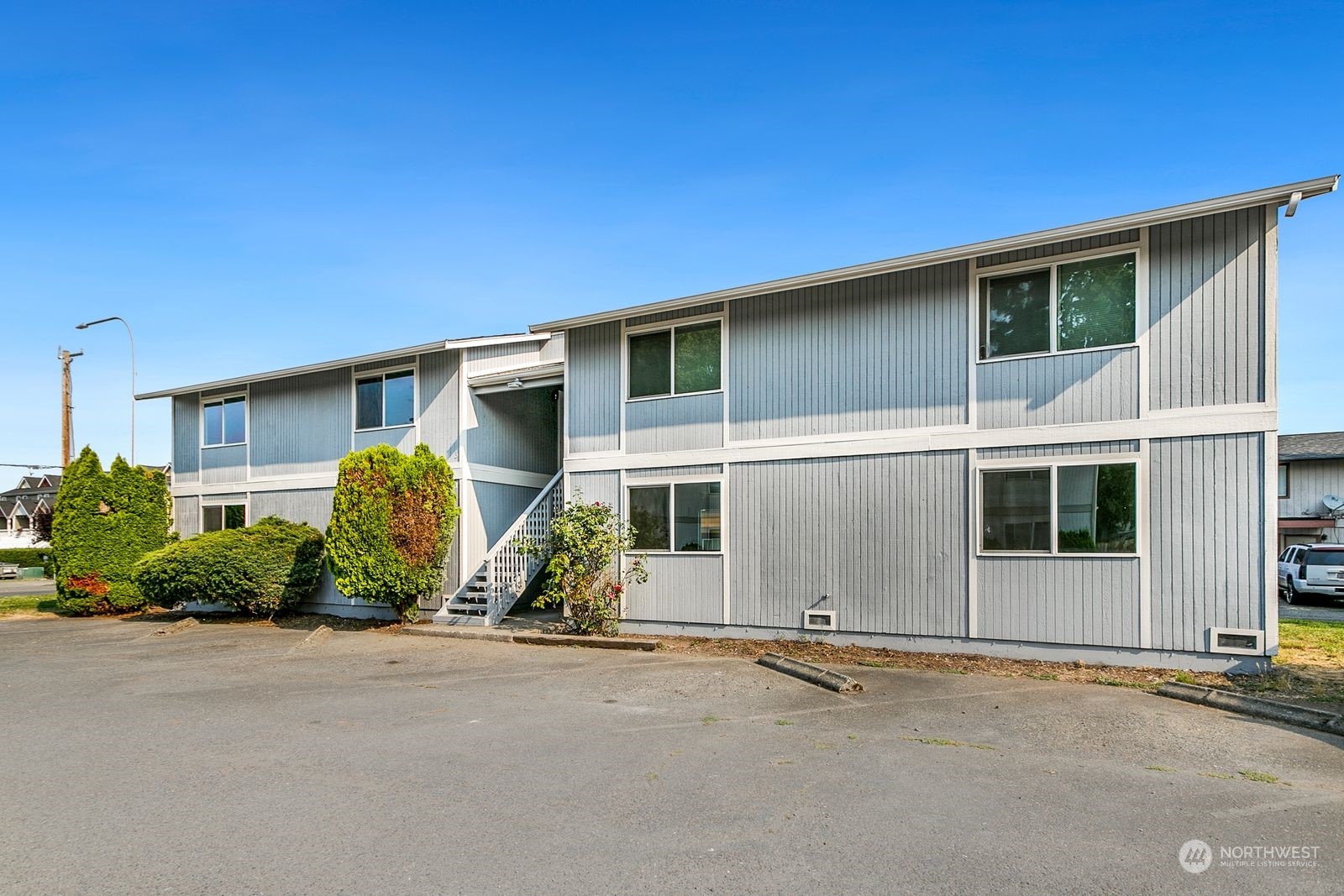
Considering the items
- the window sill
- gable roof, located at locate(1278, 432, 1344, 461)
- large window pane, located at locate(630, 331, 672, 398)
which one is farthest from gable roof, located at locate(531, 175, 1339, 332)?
gable roof, located at locate(1278, 432, 1344, 461)

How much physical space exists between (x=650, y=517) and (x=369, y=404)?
300 inches

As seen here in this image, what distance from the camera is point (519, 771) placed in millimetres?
5902

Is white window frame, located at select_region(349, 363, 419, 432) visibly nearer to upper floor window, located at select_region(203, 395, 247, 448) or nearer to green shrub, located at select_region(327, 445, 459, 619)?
green shrub, located at select_region(327, 445, 459, 619)

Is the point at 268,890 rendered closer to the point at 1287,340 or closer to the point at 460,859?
the point at 460,859

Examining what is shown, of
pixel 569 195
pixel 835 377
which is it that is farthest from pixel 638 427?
pixel 569 195

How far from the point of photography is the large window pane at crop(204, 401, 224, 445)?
19766 mm

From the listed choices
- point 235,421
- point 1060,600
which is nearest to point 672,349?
point 1060,600

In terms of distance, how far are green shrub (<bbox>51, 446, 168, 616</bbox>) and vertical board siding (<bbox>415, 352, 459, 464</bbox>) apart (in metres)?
7.82

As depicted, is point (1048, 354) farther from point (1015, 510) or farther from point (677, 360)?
point (677, 360)

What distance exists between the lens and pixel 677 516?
512 inches

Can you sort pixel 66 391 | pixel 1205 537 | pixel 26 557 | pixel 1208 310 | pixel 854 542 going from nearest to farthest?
1. pixel 1205 537
2. pixel 1208 310
3. pixel 854 542
4. pixel 66 391
5. pixel 26 557

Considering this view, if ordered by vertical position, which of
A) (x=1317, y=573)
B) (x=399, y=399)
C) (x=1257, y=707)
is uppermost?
(x=399, y=399)

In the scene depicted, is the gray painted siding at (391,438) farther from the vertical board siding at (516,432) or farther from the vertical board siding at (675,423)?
the vertical board siding at (675,423)

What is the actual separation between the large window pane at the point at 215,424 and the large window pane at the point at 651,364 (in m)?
12.0
